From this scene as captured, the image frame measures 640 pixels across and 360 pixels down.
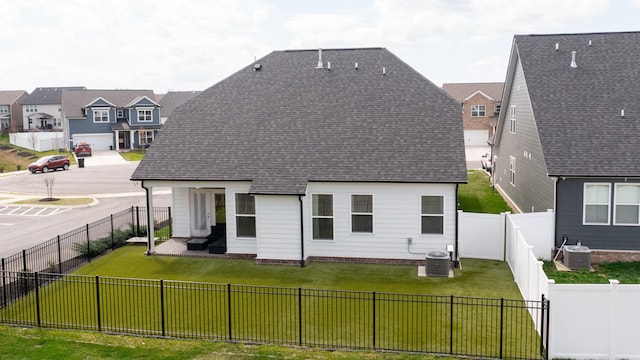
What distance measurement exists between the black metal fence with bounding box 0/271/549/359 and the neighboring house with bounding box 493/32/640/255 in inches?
258

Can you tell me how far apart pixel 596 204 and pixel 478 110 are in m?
52.5

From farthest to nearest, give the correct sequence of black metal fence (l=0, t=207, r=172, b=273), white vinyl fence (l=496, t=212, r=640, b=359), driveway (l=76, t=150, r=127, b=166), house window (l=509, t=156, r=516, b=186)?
1. driveway (l=76, t=150, r=127, b=166)
2. house window (l=509, t=156, r=516, b=186)
3. black metal fence (l=0, t=207, r=172, b=273)
4. white vinyl fence (l=496, t=212, r=640, b=359)

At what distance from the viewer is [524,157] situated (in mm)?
26281

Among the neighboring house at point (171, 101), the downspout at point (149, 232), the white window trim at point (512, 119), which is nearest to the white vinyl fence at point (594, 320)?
the downspout at point (149, 232)

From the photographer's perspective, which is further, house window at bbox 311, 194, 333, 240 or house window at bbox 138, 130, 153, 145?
house window at bbox 138, 130, 153, 145

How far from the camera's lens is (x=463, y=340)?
1347cm

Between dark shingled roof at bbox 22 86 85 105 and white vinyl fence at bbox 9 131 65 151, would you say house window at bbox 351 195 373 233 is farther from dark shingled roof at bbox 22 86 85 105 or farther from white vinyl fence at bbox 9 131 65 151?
dark shingled roof at bbox 22 86 85 105

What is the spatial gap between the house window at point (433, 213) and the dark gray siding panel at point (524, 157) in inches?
158

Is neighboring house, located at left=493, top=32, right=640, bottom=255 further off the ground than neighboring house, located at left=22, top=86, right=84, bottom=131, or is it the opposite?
neighboring house, located at left=22, top=86, right=84, bottom=131

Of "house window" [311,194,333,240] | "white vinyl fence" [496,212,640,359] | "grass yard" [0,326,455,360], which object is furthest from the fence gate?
"grass yard" [0,326,455,360]

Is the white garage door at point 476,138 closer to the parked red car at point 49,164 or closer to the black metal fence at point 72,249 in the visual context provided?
the parked red car at point 49,164

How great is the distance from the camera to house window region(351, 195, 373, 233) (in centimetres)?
2086

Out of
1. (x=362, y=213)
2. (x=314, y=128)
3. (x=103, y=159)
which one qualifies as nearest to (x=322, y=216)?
(x=362, y=213)

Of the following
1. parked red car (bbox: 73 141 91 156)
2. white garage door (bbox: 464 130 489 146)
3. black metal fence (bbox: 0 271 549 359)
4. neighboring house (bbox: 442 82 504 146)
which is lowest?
black metal fence (bbox: 0 271 549 359)
